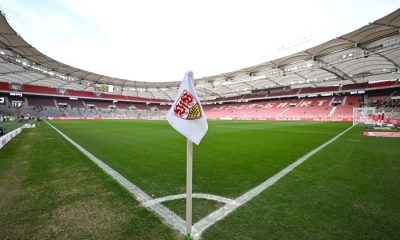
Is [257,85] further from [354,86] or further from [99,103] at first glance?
[99,103]

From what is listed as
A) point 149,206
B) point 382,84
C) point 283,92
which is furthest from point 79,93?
point 382,84

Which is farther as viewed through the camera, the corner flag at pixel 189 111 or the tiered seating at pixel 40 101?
the tiered seating at pixel 40 101

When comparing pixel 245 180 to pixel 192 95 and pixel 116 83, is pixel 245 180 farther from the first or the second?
pixel 116 83

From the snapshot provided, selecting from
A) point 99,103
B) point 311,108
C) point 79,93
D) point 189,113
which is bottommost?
point 189,113

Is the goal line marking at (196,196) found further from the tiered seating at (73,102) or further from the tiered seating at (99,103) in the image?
the tiered seating at (99,103)

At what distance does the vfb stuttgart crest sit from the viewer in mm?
2112

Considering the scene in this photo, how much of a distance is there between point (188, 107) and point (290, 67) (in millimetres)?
41971

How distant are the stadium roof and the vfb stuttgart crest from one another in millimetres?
26814

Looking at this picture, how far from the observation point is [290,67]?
38.2 m

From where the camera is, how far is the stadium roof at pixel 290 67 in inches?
928

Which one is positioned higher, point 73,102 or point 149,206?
point 73,102

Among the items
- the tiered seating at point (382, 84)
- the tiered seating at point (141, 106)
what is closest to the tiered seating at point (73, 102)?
the tiered seating at point (141, 106)

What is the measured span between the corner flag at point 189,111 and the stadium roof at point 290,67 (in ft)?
87.9

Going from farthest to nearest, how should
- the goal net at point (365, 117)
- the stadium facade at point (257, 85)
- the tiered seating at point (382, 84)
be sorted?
the tiered seating at point (382, 84) → the stadium facade at point (257, 85) → the goal net at point (365, 117)
